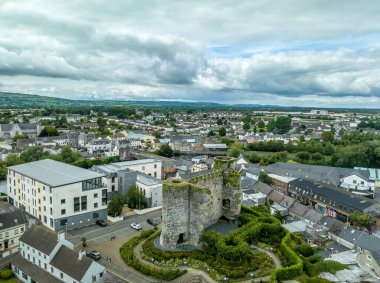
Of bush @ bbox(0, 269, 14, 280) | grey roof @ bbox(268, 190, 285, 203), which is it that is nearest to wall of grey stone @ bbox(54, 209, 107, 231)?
bush @ bbox(0, 269, 14, 280)

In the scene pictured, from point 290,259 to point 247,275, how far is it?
16.5ft

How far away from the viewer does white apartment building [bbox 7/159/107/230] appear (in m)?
42.4

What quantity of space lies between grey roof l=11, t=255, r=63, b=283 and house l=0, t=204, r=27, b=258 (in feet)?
11.6

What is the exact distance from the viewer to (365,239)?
4012cm

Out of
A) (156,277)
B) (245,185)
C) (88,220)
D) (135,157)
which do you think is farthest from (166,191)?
(135,157)

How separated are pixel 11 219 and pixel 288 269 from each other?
30.7 meters

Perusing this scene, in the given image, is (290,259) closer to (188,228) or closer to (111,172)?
(188,228)

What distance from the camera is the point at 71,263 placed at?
2992 cm

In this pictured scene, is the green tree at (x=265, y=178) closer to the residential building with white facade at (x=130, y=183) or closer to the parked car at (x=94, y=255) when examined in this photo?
the residential building with white facade at (x=130, y=183)

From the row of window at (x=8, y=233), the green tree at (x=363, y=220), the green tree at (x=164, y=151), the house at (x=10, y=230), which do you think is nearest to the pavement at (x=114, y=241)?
the row of window at (x=8, y=233)

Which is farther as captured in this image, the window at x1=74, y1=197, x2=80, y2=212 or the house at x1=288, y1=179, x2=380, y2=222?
the house at x1=288, y1=179, x2=380, y2=222

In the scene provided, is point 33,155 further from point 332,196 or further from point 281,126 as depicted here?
point 281,126

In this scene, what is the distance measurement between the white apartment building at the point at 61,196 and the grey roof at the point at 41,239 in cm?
779

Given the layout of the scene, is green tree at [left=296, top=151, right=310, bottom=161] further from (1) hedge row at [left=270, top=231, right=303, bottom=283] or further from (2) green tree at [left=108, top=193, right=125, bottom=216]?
(1) hedge row at [left=270, top=231, right=303, bottom=283]
